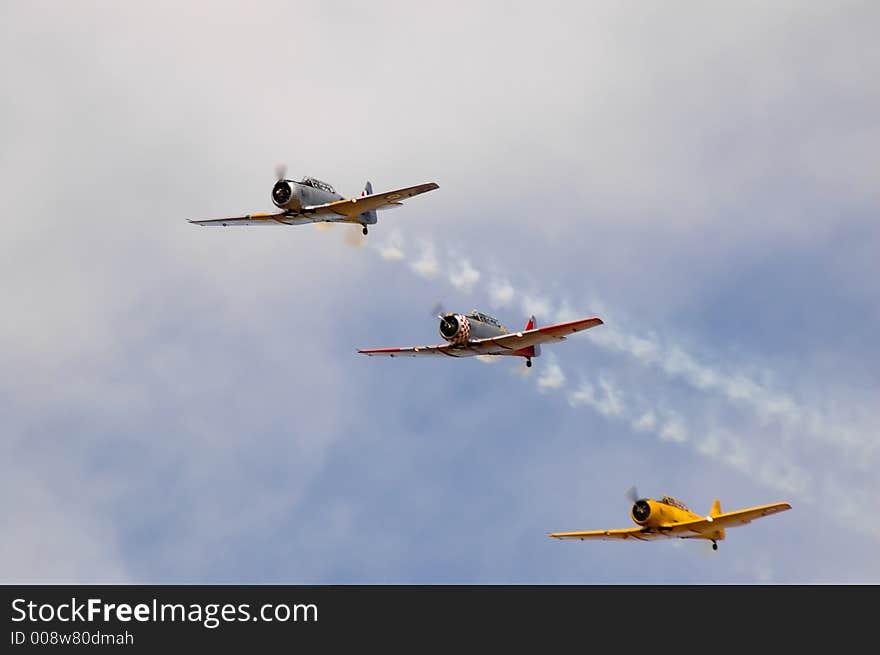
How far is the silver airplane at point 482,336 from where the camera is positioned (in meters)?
168

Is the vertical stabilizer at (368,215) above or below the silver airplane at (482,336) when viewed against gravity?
above

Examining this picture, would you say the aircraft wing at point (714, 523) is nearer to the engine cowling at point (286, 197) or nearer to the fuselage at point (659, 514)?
the fuselage at point (659, 514)

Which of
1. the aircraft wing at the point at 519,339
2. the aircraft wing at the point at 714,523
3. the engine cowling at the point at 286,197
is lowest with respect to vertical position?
the aircraft wing at the point at 714,523

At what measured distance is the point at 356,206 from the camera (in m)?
176

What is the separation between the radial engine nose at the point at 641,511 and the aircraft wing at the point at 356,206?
3193 cm

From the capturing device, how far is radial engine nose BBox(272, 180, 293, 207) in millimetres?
173250

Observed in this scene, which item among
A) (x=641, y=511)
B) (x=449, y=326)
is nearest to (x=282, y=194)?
(x=449, y=326)

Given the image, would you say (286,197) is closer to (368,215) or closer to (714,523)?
(368,215)

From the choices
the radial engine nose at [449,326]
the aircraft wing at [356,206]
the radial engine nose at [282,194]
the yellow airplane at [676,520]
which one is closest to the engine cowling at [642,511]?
the yellow airplane at [676,520]

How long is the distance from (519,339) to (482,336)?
3180 millimetres

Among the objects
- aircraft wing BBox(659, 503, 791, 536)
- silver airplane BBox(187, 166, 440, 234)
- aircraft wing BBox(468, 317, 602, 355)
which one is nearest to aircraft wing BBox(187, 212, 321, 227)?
silver airplane BBox(187, 166, 440, 234)
